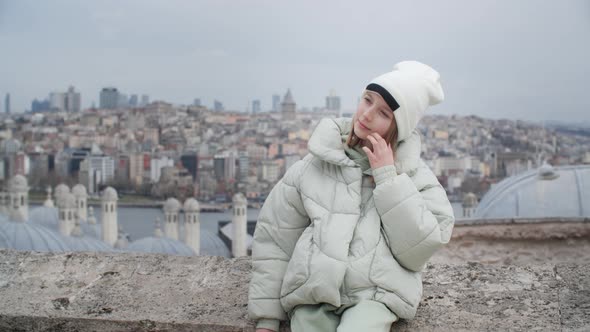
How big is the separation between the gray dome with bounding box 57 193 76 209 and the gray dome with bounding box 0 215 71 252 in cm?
520

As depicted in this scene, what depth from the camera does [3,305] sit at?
1.82 m

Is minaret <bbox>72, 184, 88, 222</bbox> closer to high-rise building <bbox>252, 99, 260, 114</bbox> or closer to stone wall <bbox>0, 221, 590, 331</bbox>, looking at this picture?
high-rise building <bbox>252, 99, 260, 114</bbox>

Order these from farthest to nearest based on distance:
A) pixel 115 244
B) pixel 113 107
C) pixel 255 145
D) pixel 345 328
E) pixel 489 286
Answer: pixel 113 107
pixel 255 145
pixel 115 244
pixel 489 286
pixel 345 328

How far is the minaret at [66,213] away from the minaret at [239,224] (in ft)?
18.6

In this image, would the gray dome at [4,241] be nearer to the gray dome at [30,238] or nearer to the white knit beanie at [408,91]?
the gray dome at [30,238]

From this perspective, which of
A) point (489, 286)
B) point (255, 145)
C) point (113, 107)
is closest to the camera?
point (489, 286)

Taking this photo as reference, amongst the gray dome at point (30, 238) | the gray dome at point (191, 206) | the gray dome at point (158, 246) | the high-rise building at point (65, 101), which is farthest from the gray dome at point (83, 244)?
the high-rise building at point (65, 101)

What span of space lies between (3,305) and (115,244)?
2485 cm

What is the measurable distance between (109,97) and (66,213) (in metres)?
13.0

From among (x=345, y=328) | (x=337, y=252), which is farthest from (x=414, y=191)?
(x=345, y=328)

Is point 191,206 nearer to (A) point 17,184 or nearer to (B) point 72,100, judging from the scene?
(A) point 17,184

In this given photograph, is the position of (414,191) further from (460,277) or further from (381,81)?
(460,277)

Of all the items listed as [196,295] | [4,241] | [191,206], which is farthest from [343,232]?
[191,206]

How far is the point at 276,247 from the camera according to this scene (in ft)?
5.22
